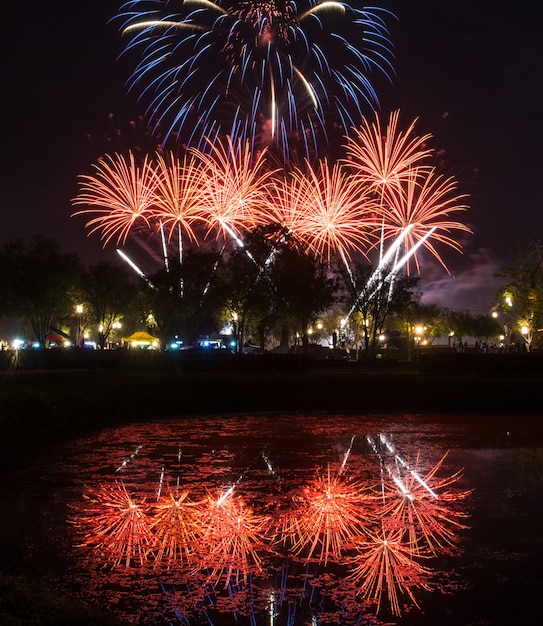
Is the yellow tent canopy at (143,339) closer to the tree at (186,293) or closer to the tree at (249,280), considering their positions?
the tree at (186,293)

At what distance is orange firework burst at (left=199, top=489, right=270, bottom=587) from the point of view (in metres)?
10.2

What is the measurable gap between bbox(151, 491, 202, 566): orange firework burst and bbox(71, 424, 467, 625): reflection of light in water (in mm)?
15

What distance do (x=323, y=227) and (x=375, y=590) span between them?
40.4 m

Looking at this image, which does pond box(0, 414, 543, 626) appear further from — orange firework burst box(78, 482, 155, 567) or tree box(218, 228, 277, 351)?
tree box(218, 228, 277, 351)

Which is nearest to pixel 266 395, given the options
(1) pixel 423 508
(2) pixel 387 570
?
(1) pixel 423 508

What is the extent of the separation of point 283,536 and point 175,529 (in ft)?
4.96

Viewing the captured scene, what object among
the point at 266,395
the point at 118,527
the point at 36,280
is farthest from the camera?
the point at 36,280

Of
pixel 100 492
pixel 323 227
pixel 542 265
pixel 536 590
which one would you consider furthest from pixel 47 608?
pixel 542 265

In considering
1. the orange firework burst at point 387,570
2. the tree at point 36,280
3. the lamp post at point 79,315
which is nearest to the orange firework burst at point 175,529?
the orange firework burst at point 387,570

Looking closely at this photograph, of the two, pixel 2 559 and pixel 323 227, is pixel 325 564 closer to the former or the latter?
pixel 2 559

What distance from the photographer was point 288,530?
40.1ft

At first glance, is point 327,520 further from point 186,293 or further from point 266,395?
point 186,293

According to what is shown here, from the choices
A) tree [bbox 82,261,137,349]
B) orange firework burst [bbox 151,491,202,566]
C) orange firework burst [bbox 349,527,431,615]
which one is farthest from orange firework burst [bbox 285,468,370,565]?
tree [bbox 82,261,137,349]

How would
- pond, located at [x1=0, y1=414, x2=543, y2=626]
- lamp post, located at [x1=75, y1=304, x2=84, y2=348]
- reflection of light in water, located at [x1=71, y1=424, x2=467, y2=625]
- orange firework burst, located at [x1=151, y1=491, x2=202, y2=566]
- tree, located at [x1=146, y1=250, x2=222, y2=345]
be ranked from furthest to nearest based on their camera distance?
lamp post, located at [x1=75, y1=304, x2=84, y2=348] → tree, located at [x1=146, y1=250, x2=222, y2=345] → orange firework burst, located at [x1=151, y1=491, x2=202, y2=566] → reflection of light in water, located at [x1=71, y1=424, x2=467, y2=625] → pond, located at [x1=0, y1=414, x2=543, y2=626]
